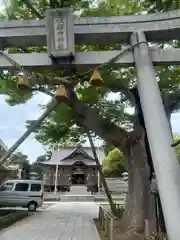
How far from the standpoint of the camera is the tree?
33.3 m

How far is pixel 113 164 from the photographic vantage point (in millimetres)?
35969

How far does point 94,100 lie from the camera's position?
1168cm

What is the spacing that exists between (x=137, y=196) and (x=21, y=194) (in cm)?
1387

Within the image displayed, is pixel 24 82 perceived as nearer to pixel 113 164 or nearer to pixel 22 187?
pixel 22 187

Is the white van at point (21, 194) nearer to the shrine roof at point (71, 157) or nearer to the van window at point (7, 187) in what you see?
the van window at point (7, 187)

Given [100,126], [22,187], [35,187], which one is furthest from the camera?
[35,187]

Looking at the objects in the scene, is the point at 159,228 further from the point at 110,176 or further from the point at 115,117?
the point at 110,176

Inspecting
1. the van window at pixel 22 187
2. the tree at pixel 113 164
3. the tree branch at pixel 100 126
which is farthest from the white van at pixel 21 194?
the tree branch at pixel 100 126

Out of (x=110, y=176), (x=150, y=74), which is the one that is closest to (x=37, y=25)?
(x=150, y=74)

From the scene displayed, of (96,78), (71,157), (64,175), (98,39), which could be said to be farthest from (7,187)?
(71,157)

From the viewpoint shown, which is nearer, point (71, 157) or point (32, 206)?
point (32, 206)

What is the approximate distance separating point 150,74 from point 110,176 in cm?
3640

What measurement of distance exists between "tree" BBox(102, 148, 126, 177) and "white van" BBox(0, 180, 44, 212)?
39.1ft

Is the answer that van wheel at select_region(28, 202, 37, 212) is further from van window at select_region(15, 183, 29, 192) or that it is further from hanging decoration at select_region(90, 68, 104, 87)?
hanging decoration at select_region(90, 68, 104, 87)
